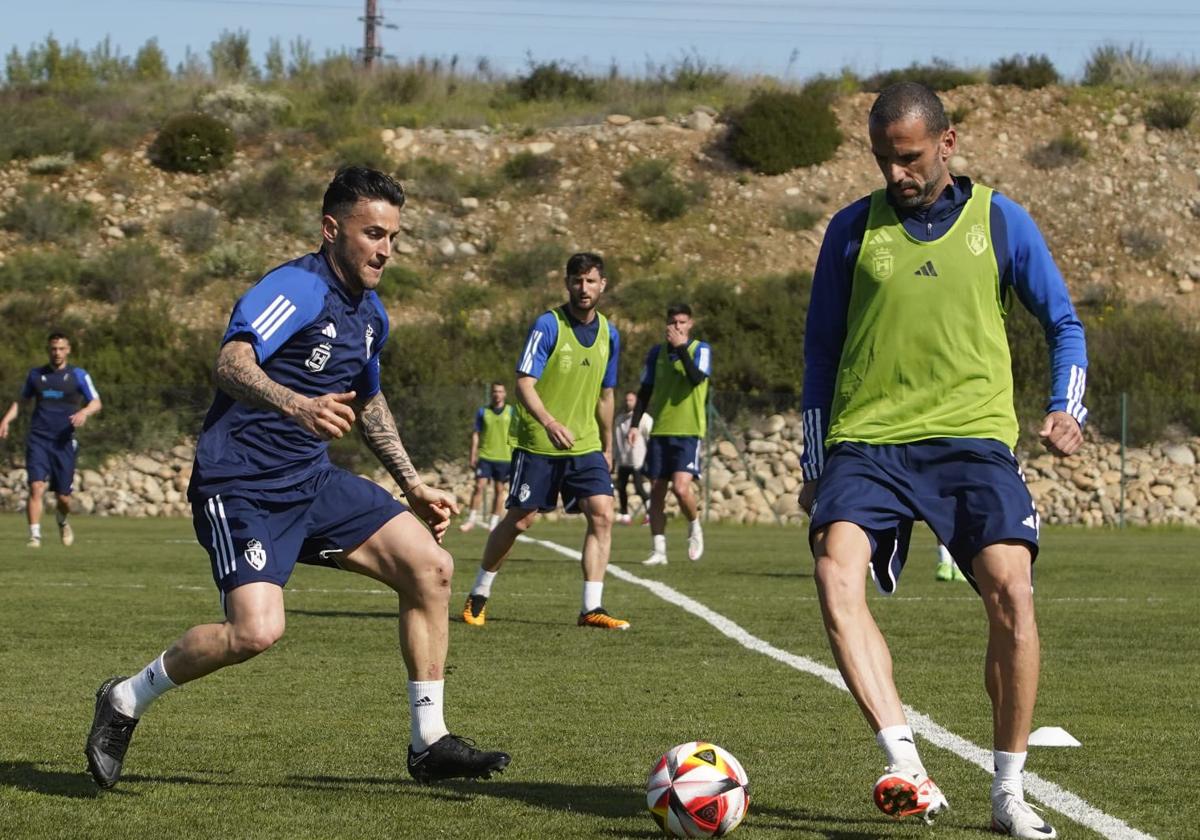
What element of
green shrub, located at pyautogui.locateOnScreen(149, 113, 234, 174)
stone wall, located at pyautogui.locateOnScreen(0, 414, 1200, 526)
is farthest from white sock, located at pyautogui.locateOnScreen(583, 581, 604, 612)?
green shrub, located at pyautogui.locateOnScreen(149, 113, 234, 174)

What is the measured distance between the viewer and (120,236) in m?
44.9

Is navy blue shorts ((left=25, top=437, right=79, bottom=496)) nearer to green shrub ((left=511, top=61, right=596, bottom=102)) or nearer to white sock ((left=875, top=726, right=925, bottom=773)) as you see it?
white sock ((left=875, top=726, right=925, bottom=773))

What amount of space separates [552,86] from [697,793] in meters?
50.9

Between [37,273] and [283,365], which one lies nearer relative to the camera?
[283,365]

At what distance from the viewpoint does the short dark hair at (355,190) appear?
19.4ft

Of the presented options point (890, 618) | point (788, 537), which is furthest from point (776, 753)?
point (788, 537)

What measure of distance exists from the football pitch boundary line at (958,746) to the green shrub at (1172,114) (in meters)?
40.2

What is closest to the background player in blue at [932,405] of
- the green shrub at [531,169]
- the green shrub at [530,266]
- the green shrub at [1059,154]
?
the green shrub at [530,266]

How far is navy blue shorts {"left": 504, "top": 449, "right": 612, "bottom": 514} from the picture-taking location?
38.1ft

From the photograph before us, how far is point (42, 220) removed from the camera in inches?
1746

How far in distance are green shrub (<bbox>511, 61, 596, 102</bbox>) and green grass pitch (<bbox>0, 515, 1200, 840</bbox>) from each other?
135ft

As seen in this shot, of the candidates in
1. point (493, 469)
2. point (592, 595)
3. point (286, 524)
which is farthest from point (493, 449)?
point (286, 524)

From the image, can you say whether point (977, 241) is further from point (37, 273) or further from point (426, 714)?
point (37, 273)

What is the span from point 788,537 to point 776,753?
62.6ft
